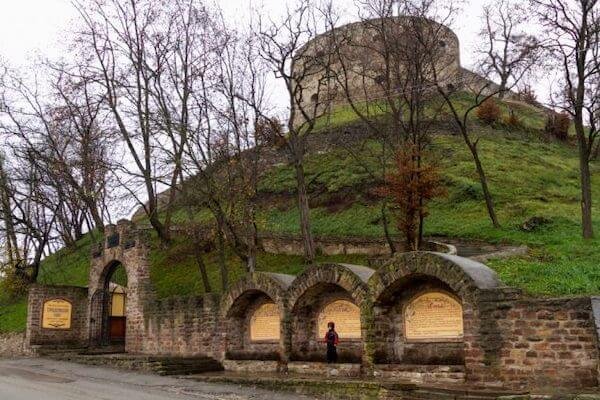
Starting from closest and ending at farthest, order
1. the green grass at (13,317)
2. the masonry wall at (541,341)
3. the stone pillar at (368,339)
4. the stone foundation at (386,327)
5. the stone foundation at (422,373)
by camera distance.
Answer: the masonry wall at (541,341), the stone foundation at (386,327), the stone foundation at (422,373), the stone pillar at (368,339), the green grass at (13,317)

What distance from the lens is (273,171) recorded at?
3847cm

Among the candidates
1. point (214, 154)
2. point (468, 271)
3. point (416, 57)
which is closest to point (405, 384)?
point (468, 271)

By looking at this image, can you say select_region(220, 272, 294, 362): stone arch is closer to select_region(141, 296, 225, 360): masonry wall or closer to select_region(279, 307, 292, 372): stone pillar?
select_region(279, 307, 292, 372): stone pillar

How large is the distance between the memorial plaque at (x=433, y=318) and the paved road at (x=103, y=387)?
2942 millimetres

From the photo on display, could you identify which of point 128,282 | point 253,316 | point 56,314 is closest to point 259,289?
point 253,316

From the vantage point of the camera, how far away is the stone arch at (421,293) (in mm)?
11945

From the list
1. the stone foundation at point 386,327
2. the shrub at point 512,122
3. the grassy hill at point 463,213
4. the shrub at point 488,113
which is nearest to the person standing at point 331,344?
the stone foundation at point 386,327

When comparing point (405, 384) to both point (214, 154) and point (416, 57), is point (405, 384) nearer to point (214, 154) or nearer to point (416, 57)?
point (214, 154)

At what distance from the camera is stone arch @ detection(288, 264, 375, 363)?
47.2ft

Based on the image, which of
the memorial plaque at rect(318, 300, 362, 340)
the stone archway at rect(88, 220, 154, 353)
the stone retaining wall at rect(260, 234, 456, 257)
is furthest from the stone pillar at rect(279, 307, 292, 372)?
the stone retaining wall at rect(260, 234, 456, 257)

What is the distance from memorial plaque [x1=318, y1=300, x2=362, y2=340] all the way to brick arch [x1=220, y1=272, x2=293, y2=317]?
1.11 metres

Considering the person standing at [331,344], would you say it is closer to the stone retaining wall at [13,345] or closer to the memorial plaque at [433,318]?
the memorial plaque at [433,318]

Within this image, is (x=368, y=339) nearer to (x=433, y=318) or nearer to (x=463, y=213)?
(x=433, y=318)

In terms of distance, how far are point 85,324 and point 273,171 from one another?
17.3 metres
